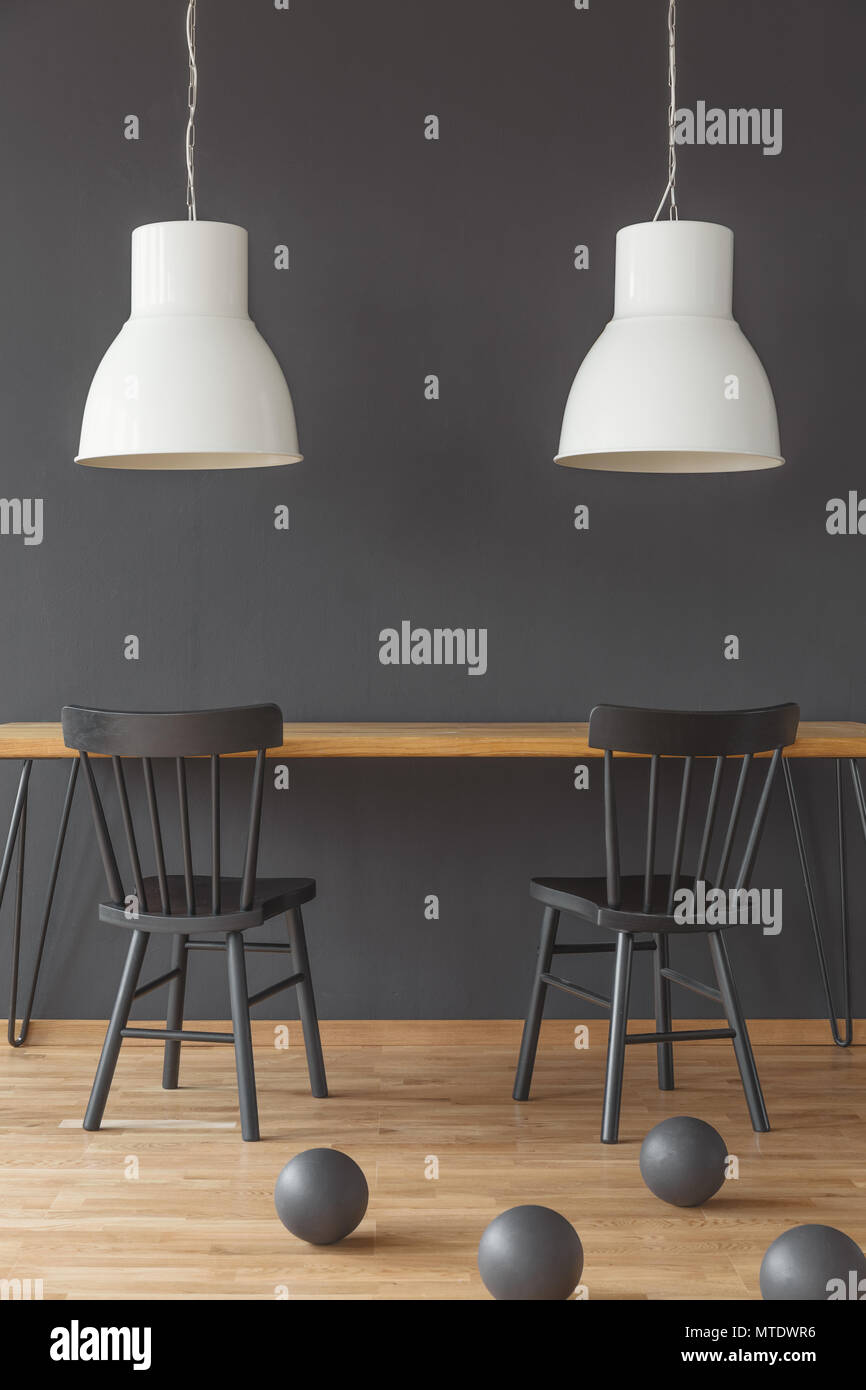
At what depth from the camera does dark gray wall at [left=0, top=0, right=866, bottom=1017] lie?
3287 millimetres

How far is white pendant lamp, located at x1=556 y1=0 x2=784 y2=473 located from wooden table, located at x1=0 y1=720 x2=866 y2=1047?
64 centimetres

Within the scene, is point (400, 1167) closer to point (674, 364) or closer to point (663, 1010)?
point (663, 1010)

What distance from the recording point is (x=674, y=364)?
2.53 metres

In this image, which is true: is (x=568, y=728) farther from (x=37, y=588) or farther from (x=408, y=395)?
(x=37, y=588)

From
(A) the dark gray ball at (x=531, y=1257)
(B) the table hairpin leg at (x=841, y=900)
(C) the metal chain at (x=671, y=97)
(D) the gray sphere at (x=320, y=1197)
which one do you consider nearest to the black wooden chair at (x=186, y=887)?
(D) the gray sphere at (x=320, y=1197)

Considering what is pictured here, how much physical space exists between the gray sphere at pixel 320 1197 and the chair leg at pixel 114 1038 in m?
0.66

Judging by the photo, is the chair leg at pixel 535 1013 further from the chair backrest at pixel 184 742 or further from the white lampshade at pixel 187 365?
the white lampshade at pixel 187 365

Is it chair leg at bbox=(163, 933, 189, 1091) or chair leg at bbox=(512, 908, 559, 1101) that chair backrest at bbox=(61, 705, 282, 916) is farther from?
chair leg at bbox=(512, 908, 559, 1101)

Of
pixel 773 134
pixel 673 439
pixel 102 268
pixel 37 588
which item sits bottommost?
pixel 37 588

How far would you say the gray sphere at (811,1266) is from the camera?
5.67 feet

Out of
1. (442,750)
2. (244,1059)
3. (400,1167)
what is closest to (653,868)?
(442,750)

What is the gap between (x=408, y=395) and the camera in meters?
3.33
